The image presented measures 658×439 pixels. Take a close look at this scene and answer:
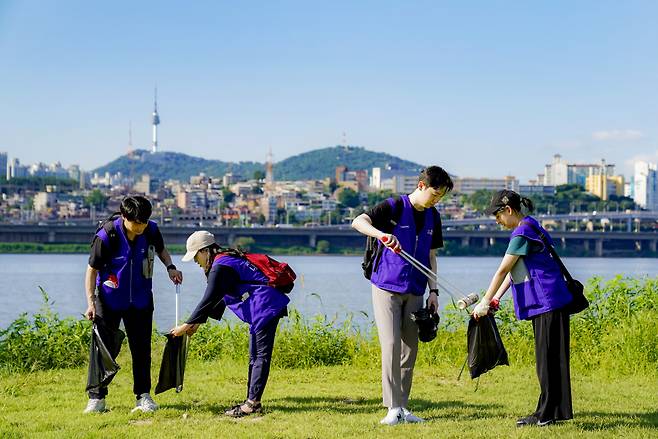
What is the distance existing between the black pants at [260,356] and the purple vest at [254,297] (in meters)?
0.05

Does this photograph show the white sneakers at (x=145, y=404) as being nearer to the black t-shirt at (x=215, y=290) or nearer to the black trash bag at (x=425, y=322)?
the black t-shirt at (x=215, y=290)

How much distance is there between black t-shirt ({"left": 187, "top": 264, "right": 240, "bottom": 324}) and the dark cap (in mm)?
1625

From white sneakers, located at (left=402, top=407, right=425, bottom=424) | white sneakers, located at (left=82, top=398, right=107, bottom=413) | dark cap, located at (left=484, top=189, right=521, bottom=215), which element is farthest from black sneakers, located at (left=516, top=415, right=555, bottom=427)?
white sneakers, located at (left=82, top=398, right=107, bottom=413)

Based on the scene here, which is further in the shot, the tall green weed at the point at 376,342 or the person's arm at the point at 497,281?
the tall green weed at the point at 376,342

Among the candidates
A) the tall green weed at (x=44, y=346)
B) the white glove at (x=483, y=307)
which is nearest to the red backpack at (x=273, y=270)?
the white glove at (x=483, y=307)

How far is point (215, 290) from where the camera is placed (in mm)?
6289

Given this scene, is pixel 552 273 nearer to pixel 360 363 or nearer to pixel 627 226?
pixel 360 363

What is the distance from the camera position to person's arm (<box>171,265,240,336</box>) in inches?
247

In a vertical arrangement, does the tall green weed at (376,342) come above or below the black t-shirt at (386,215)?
below

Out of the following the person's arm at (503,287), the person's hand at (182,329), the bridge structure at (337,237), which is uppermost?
the person's arm at (503,287)

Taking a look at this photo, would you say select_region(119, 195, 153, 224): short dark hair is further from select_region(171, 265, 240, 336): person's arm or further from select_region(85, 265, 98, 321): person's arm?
select_region(171, 265, 240, 336): person's arm

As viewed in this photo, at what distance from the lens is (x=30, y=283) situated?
40594mm

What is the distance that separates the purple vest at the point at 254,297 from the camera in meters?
6.39

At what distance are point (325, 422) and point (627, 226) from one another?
13830 centimetres
